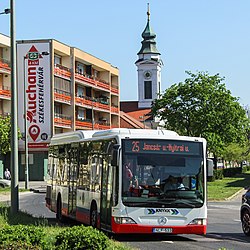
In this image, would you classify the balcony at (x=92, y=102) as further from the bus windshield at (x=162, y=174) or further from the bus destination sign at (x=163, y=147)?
the bus windshield at (x=162, y=174)

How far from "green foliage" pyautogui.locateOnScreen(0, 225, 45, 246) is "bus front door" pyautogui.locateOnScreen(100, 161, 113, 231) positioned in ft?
17.3

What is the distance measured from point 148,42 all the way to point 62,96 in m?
59.2

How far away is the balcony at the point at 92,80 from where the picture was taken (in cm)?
8262

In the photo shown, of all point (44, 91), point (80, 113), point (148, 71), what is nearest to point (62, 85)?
point (44, 91)

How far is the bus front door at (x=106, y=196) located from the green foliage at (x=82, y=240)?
18.3ft

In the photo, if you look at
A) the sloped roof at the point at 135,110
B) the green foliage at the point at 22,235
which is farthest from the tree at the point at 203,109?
the sloped roof at the point at 135,110

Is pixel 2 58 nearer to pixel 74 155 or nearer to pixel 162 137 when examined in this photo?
pixel 74 155

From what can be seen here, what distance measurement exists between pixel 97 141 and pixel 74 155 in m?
2.68

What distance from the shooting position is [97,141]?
1856 centimetres

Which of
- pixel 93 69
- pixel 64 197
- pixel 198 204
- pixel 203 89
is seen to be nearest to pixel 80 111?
pixel 93 69

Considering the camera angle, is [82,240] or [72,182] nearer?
[82,240]

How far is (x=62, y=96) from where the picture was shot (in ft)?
251

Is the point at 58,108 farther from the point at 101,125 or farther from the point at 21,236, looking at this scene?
the point at 21,236

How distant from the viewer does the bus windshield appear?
54.0 feet
